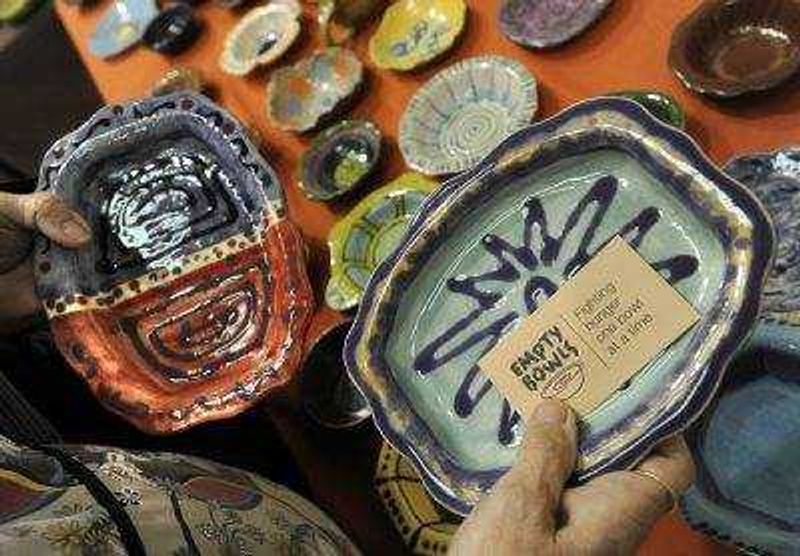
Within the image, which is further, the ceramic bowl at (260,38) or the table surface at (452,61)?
the ceramic bowl at (260,38)

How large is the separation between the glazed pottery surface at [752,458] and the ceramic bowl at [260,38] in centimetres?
103

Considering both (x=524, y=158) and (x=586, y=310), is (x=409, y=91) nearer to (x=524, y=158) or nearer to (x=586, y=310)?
(x=524, y=158)

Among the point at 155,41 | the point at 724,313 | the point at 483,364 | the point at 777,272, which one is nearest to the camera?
the point at 724,313

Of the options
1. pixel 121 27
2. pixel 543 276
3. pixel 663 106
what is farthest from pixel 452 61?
pixel 121 27

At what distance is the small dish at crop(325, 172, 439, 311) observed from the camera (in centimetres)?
132

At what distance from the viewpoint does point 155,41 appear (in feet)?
6.08

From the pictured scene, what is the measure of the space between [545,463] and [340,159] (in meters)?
0.84

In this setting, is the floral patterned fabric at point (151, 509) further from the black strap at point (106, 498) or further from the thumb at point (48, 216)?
the thumb at point (48, 216)

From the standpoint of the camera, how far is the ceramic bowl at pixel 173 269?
1.19 meters

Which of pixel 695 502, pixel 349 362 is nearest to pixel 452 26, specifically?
pixel 349 362

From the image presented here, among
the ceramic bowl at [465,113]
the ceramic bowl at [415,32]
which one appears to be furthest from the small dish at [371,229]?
the ceramic bowl at [415,32]

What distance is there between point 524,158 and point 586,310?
7.5 inches

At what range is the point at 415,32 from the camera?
4.91 feet

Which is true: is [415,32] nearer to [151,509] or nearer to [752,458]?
[752,458]
